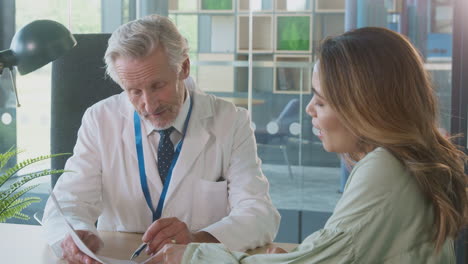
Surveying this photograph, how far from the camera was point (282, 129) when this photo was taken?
4.55 meters

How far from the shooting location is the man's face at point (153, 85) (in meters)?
2.13

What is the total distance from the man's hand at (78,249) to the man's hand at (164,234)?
16cm

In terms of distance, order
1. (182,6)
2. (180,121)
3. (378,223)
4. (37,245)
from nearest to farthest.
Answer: (378,223)
(37,245)
(180,121)
(182,6)

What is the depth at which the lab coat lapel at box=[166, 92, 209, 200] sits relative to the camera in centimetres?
217

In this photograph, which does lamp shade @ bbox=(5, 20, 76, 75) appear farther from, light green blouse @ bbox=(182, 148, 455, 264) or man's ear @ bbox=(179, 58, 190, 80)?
light green blouse @ bbox=(182, 148, 455, 264)

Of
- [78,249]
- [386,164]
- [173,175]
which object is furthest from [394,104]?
[173,175]

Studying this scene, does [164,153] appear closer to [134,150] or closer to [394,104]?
[134,150]

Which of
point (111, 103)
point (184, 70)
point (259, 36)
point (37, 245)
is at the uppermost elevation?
point (259, 36)

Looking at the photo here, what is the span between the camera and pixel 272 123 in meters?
4.57

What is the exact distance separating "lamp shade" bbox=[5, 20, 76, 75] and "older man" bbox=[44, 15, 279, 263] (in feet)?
1.36

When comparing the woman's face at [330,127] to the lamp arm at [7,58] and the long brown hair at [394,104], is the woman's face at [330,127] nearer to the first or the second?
the long brown hair at [394,104]

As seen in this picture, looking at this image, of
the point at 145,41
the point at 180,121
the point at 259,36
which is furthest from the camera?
the point at 259,36

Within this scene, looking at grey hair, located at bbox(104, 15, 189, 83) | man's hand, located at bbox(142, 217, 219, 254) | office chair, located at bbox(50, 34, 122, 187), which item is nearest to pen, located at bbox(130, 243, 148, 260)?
man's hand, located at bbox(142, 217, 219, 254)

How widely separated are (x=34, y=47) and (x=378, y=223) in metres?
1.02
